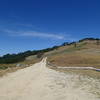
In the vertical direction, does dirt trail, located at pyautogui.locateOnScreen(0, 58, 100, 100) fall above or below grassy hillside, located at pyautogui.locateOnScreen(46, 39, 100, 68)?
below

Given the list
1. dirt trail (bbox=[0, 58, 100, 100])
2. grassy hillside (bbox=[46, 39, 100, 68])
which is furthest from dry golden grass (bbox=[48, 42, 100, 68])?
dirt trail (bbox=[0, 58, 100, 100])

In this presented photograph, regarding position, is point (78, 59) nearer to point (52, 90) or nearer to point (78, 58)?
point (78, 58)

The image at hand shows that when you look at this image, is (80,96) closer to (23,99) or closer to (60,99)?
(60,99)

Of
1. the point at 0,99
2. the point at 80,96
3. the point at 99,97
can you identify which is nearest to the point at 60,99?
the point at 80,96

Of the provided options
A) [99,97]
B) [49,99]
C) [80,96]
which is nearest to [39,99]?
[49,99]

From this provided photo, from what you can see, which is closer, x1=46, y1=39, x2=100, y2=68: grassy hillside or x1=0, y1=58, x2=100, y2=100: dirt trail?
x1=0, y1=58, x2=100, y2=100: dirt trail

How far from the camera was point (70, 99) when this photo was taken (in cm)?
1215

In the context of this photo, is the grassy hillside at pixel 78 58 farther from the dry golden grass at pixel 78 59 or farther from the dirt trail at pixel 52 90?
the dirt trail at pixel 52 90

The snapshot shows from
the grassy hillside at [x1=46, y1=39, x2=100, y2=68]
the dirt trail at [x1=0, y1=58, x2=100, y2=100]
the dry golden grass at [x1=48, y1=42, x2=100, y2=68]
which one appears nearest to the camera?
the dirt trail at [x1=0, y1=58, x2=100, y2=100]

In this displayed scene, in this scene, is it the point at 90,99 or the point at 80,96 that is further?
the point at 80,96

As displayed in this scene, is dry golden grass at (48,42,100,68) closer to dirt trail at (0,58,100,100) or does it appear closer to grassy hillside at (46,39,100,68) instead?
grassy hillside at (46,39,100,68)

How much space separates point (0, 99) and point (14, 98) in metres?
0.76

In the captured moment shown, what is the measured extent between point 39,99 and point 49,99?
1.75 feet

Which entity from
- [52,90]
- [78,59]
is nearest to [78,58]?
[78,59]
